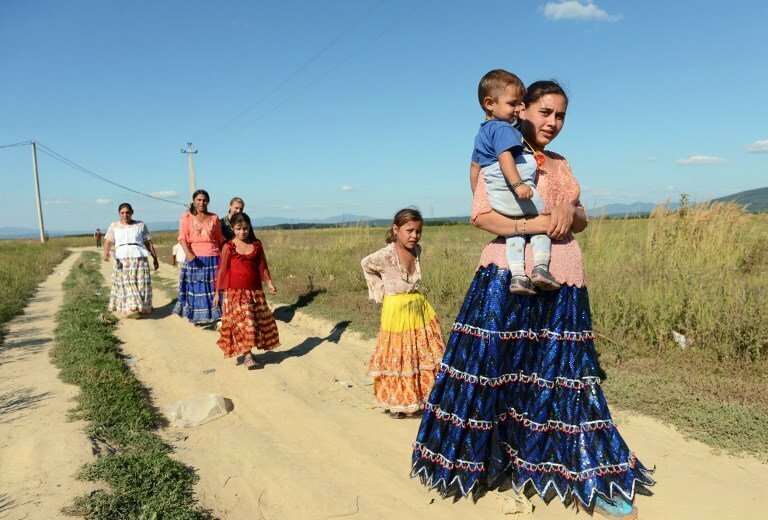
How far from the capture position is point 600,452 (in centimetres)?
251

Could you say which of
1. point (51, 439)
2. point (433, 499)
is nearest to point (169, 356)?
point (51, 439)

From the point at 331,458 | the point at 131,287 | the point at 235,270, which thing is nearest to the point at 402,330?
the point at 331,458

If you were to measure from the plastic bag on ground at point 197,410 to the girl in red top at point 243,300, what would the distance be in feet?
4.04

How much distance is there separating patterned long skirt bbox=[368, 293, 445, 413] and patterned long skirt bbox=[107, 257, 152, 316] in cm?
590

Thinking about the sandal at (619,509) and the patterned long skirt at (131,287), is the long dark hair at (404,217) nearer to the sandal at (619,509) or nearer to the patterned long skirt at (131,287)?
the sandal at (619,509)

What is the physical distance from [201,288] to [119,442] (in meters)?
4.28

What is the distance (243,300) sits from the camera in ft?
18.6

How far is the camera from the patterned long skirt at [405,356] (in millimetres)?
4035

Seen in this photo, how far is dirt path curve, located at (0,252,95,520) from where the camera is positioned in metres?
2.69

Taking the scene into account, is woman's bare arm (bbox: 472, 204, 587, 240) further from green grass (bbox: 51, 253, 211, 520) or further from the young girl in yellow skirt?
green grass (bbox: 51, 253, 211, 520)

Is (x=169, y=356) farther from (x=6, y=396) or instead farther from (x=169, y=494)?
(x=169, y=494)

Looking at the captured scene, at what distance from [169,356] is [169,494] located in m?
3.60

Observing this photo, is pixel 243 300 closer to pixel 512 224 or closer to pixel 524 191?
pixel 512 224

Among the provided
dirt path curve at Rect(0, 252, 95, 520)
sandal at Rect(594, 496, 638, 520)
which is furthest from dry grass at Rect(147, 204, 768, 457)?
dirt path curve at Rect(0, 252, 95, 520)
